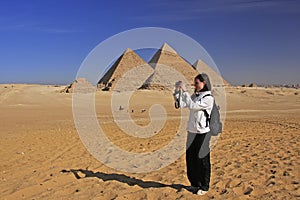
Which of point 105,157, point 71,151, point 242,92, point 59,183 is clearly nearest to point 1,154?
point 71,151

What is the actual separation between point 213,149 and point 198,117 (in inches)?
184

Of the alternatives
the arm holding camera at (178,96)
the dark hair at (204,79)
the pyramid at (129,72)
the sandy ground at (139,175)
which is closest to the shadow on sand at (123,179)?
the sandy ground at (139,175)

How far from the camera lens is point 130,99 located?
134ft

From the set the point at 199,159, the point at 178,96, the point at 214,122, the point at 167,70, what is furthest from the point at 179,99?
the point at 167,70

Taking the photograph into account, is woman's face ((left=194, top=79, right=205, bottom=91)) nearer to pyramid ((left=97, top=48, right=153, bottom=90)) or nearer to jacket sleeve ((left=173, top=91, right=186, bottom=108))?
jacket sleeve ((left=173, top=91, right=186, bottom=108))

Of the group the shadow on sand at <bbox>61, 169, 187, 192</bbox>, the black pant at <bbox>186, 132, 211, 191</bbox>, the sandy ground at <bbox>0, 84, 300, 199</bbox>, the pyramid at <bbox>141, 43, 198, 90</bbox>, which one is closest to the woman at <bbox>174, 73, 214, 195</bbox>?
the black pant at <bbox>186, 132, 211, 191</bbox>

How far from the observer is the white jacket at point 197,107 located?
17.2 ft

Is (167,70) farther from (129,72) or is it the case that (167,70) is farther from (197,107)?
(197,107)

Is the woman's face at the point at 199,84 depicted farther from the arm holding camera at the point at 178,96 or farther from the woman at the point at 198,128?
the arm holding camera at the point at 178,96

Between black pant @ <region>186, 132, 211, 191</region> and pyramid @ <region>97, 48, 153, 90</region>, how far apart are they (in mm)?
48119

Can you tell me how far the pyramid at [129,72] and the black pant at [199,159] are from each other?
48.1 meters

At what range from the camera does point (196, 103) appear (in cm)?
525

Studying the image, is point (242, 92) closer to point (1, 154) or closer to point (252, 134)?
point (252, 134)

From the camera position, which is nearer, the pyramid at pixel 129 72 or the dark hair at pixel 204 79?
the dark hair at pixel 204 79
